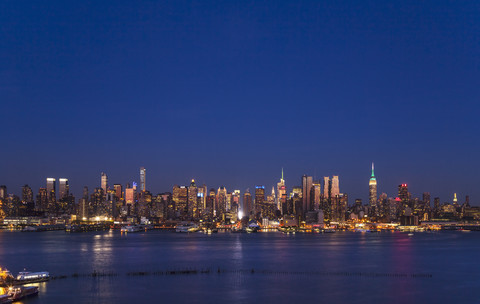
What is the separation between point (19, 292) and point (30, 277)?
10496mm

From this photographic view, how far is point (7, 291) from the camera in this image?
52.7m

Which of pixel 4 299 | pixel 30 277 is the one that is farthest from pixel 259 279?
pixel 4 299

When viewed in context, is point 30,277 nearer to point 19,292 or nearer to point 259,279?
point 19,292

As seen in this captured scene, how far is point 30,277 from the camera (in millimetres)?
62531

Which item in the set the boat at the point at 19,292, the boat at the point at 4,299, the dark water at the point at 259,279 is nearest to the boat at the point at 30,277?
the dark water at the point at 259,279

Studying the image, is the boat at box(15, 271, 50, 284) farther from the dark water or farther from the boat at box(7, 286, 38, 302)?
the boat at box(7, 286, 38, 302)

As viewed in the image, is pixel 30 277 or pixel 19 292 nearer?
pixel 19 292

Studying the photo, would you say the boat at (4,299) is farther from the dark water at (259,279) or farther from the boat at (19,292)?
the dark water at (259,279)

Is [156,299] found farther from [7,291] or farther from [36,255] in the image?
[36,255]

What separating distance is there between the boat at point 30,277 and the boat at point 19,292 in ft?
21.7

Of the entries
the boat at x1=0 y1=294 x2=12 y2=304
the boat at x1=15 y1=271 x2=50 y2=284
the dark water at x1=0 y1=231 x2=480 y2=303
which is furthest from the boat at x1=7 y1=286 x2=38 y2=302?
the boat at x1=15 y1=271 x2=50 y2=284

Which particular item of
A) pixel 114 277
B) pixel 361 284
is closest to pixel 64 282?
pixel 114 277

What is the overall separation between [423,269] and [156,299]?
1796 inches

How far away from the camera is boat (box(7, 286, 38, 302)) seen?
168ft
